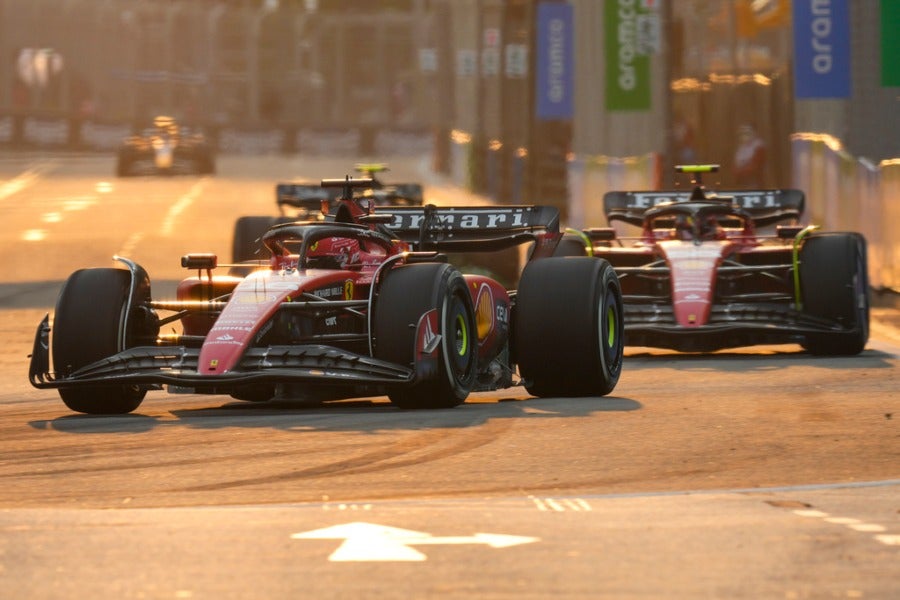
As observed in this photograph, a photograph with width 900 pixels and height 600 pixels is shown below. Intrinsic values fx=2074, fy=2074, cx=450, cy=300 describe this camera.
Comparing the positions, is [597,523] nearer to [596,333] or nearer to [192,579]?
[192,579]

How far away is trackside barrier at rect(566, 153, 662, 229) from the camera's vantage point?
33.5 m

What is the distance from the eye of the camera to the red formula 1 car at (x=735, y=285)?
1647 centimetres

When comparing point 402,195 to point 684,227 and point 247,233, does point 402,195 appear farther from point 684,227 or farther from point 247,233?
point 684,227

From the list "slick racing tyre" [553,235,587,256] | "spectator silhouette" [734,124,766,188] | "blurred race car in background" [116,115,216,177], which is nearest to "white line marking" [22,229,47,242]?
"spectator silhouette" [734,124,766,188]

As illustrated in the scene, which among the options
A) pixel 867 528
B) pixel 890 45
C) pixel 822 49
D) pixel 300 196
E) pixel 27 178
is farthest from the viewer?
pixel 27 178

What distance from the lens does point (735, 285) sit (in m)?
17.5

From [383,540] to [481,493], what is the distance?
1570mm

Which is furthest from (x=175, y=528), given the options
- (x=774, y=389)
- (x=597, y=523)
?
(x=774, y=389)

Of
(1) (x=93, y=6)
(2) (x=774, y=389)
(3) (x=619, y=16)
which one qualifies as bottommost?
(2) (x=774, y=389)

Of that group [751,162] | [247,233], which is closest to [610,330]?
[247,233]

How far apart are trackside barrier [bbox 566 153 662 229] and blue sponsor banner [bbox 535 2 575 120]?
9.15 metres

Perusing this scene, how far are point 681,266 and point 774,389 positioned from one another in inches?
136

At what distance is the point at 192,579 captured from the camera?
21.1 ft

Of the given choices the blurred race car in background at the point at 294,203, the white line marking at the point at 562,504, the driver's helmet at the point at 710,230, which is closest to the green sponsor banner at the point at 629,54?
the blurred race car in background at the point at 294,203
